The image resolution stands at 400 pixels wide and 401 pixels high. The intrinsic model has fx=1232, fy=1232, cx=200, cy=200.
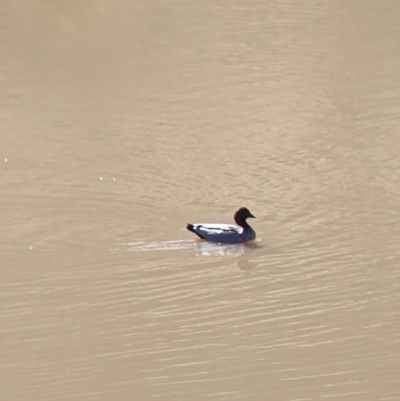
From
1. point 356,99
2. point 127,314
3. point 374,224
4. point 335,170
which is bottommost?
point 127,314

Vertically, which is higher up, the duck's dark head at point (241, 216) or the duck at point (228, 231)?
the duck's dark head at point (241, 216)

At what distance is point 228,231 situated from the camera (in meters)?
11.3

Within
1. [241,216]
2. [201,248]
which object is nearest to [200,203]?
[241,216]

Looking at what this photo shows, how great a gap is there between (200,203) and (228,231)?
1.17m

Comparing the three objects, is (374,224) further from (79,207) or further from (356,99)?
(356,99)

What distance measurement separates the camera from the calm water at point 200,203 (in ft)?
28.4

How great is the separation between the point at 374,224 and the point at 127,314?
3.01 meters

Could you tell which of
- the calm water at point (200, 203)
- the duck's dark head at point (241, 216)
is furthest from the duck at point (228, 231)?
the calm water at point (200, 203)

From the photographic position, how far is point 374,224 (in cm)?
1146

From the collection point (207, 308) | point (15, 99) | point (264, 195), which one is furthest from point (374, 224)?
point (15, 99)

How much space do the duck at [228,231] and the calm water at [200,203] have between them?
0.46ft

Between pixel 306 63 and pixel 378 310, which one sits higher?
pixel 306 63

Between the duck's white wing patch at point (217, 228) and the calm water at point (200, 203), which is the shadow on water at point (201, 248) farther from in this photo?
the duck's white wing patch at point (217, 228)

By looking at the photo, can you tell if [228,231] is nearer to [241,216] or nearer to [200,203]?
[241,216]
